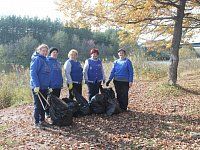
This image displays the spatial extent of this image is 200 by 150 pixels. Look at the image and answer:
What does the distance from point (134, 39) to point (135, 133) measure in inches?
291

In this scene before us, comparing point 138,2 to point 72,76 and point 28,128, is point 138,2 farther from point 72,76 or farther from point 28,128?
point 28,128

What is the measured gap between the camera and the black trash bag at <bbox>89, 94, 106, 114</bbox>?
10.5 meters

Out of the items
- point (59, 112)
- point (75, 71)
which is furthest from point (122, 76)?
point (59, 112)

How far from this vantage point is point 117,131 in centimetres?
925

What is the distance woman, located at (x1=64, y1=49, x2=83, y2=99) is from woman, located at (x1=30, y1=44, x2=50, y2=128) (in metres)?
0.72

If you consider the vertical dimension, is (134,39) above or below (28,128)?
above

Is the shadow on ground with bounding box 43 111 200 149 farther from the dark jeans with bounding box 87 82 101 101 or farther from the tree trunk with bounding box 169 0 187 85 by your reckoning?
the tree trunk with bounding box 169 0 187 85

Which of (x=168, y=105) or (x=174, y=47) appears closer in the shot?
(x=168, y=105)

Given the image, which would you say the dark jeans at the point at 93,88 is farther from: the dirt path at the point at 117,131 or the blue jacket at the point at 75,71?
the dirt path at the point at 117,131

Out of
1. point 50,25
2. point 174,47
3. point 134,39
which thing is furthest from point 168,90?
point 50,25

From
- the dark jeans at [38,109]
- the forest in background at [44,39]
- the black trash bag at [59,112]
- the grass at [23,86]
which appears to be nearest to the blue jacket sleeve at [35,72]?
the dark jeans at [38,109]

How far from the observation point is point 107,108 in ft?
35.0

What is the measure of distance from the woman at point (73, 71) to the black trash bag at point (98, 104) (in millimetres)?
519

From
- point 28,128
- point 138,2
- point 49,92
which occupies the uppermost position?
point 138,2
